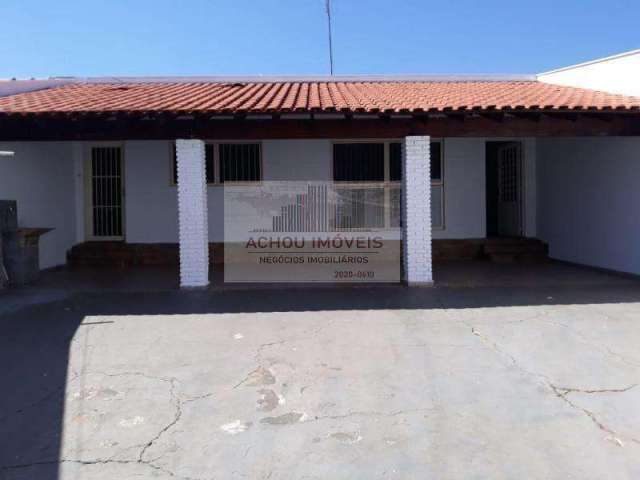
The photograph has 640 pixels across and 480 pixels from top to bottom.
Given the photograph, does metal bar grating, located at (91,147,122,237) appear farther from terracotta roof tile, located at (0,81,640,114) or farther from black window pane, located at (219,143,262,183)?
black window pane, located at (219,143,262,183)

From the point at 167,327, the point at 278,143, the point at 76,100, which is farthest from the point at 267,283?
the point at 76,100

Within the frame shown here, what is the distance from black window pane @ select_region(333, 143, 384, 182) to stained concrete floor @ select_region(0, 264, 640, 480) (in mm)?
4312

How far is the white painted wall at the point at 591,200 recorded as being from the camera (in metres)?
8.83

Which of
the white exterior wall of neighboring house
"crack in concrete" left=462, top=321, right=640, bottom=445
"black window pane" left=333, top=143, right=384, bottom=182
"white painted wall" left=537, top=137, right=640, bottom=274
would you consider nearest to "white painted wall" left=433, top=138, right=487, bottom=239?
"white painted wall" left=537, top=137, right=640, bottom=274

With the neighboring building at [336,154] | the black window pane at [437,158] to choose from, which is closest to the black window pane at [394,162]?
the neighboring building at [336,154]

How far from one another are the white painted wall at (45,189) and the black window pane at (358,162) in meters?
5.76

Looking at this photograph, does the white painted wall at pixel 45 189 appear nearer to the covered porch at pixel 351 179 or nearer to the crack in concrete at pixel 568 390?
the covered porch at pixel 351 179

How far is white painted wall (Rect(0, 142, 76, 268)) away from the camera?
29.9ft

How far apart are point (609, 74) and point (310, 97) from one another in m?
6.14

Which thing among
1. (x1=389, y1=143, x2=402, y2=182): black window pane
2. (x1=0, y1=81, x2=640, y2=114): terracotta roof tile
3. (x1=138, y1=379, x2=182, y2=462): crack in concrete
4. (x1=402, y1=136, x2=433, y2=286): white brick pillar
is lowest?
(x1=138, y1=379, x2=182, y2=462): crack in concrete

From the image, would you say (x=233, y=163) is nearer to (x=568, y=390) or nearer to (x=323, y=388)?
(x=323, y=388)

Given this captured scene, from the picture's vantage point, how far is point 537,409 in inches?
152

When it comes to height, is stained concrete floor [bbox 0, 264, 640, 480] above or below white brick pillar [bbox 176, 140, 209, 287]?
below

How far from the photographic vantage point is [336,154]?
11.2 m
